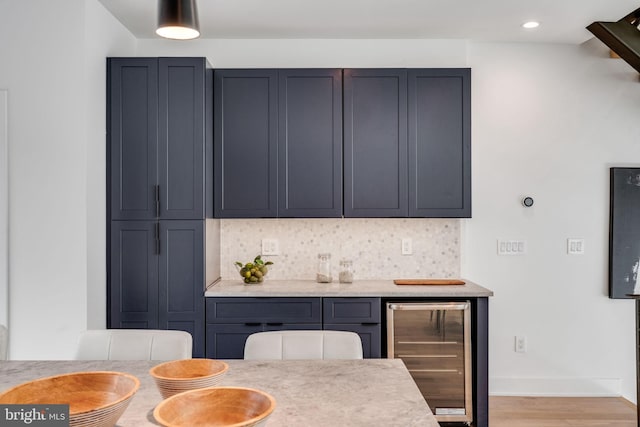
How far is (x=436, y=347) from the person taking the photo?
3.42m

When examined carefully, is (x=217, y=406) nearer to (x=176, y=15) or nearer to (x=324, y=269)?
(x=176, y=15)

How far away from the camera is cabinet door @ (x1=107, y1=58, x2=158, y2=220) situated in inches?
135

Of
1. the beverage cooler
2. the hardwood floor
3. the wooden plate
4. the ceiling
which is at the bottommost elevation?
the hardwood floor

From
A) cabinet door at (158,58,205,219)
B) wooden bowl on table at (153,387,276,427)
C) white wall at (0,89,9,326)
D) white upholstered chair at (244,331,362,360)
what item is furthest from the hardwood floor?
white wall at (0,89,9,326)

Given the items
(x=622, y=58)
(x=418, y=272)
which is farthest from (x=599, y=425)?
(x=622, y=58)

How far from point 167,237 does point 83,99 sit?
3.10ft

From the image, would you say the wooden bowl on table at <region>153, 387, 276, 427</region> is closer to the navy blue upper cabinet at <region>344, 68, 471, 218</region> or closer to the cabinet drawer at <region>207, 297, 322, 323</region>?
the cabinet drawer at <region>207, 297, 322, 323</region>

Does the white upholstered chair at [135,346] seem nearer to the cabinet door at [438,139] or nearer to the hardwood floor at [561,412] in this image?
the cabinet door at [438,139]

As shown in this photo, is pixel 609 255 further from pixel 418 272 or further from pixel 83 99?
pixel 83 99

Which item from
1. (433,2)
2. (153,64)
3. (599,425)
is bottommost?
(599,425)

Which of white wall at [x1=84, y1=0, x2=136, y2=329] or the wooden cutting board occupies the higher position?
white wall at [x1=84, y1=0, x2=136, y2=329]

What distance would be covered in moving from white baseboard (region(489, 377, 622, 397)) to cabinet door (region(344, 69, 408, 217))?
1561 millimetres

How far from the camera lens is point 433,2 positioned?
3264 millimetres

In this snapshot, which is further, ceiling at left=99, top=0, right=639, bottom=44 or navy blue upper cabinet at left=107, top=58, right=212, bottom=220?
navy blue upper cabinet at left=107, top=58, right=212, bottom=220
